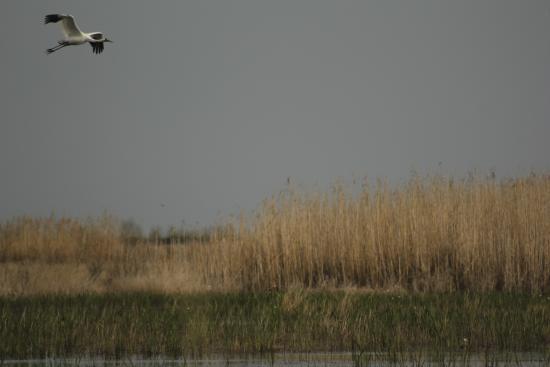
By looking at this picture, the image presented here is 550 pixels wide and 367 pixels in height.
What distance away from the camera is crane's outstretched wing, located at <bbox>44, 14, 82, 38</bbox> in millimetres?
9414

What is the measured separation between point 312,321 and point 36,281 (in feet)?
22.3

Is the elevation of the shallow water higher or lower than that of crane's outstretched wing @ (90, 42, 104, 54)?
lower

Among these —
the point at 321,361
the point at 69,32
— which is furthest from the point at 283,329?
the point at 69,32

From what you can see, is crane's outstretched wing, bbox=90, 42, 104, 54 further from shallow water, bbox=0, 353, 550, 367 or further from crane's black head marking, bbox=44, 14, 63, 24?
shallow water, bbox=0, 353, 550, 367

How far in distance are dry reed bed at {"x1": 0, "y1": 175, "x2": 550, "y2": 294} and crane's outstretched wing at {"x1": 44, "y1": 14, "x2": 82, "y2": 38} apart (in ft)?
14.1

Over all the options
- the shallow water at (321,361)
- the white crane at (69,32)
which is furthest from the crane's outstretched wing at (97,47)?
the shallow water at (321,361)

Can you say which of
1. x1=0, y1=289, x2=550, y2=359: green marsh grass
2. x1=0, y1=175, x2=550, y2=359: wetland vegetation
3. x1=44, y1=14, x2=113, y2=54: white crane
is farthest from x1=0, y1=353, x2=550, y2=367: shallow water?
x1=44, y1=14, x2=113, y2=54: white crane

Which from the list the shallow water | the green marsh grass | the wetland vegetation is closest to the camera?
the shallow water

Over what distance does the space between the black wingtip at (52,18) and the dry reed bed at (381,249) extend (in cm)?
446

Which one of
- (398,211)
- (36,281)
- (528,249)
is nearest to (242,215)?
(398,211)

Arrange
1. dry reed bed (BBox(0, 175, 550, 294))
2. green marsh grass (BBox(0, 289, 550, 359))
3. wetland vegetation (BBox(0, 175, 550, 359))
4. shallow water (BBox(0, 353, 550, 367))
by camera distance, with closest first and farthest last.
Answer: shallow water (BBox(0, 353, 550, 367))
green marsh grass (BBox(0, 289, 550, 359))
wetland vegetation (BBox(0, 175, 550, 359))
dry reed bed (BBox(0, 175, 550, 294))

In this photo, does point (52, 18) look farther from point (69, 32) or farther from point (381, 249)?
point (381, 249)

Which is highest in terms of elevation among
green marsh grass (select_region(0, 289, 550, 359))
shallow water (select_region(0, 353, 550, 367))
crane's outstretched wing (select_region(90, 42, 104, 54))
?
crane's outstretched wing (select_region(90, 42, 104, 54))

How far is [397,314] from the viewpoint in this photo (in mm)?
8016
